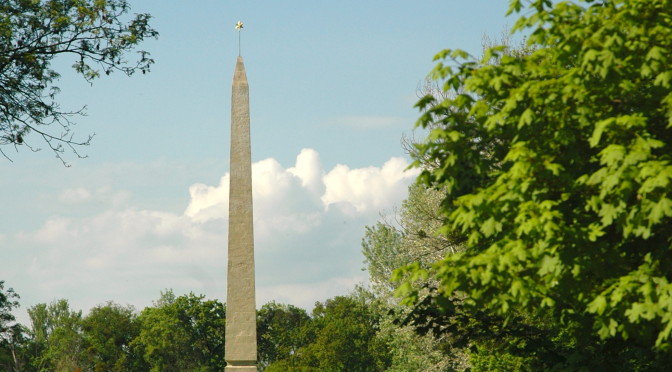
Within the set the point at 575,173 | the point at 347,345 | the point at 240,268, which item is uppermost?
the point at 347,345

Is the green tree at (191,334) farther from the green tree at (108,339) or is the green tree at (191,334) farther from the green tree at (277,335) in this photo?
the green tree at (108,339)

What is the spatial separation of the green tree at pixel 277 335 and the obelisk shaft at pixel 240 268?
201 ft

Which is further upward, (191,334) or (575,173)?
(191,334)

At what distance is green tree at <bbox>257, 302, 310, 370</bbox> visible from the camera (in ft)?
278

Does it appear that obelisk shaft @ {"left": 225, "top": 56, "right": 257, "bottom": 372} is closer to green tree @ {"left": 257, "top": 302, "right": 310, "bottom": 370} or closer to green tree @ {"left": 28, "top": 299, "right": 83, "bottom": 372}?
green tree @ {"left": 257, "top": 302, "right": 310, "bottom": 370}

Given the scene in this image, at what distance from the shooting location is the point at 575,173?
11391mm

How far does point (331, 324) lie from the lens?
3061 inches

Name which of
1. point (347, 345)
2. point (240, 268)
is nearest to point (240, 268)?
point (240, 268)

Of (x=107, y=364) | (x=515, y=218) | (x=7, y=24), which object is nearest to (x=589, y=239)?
(x=515, y=218)

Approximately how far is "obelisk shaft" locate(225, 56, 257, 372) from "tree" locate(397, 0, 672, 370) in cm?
857

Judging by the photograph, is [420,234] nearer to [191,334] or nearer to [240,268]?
[240,268]

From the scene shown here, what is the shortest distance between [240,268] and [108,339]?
8330 cm

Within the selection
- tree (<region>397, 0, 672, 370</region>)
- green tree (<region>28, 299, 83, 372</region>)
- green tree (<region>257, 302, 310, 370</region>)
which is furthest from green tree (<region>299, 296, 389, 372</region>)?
tree (<region>397, 0, 672, 370</region>)

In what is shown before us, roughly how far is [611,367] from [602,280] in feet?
7.33
